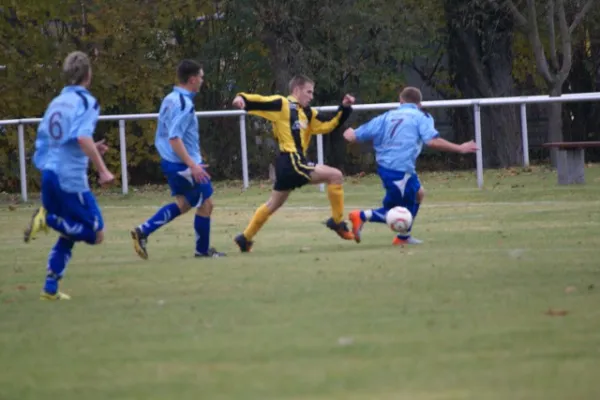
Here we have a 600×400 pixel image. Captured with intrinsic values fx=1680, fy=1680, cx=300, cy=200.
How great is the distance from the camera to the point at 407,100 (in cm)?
1549

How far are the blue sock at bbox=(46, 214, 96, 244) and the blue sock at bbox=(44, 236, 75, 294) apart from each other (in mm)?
95

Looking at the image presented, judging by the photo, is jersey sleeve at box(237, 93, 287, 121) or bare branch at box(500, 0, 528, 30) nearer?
jersey sleeve at box(237, 93, 287, 121)

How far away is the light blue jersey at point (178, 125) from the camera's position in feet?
45.0

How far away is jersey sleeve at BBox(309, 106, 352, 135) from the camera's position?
49.5 ft

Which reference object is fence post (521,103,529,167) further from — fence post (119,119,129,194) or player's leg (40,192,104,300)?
player's leg (40,192,104,300)

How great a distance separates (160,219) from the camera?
14.0m

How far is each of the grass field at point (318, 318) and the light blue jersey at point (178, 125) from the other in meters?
0.90

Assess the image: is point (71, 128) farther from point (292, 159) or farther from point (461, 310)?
point (292, 159)

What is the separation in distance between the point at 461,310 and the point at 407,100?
629 centimetres

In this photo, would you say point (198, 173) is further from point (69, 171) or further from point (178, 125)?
point (69, 171)

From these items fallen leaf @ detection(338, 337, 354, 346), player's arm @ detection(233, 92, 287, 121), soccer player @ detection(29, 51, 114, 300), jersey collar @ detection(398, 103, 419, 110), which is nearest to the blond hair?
soccer player @ detection(29, 51, 114, 300)

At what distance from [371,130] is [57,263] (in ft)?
16.2

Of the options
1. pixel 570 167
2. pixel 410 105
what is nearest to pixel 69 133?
pixel 410 105

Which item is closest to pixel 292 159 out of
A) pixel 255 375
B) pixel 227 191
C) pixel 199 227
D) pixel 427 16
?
pixel 199 227
